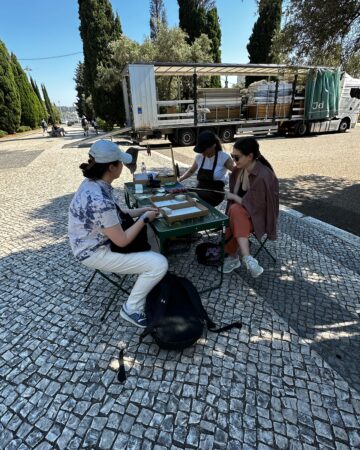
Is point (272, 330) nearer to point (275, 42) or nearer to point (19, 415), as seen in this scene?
point (19, 415)

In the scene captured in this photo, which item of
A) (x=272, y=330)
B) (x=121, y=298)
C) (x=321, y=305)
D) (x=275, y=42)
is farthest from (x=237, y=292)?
(x=275, y=42)

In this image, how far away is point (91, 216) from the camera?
6.23ft

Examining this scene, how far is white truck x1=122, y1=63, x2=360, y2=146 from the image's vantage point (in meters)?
10.9

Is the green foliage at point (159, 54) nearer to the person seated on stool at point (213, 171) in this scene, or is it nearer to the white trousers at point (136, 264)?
the person seated on stool at point (213, 171)

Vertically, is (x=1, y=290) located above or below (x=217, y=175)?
below

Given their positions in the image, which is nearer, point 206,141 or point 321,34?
point 206,141

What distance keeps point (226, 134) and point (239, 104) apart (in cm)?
149

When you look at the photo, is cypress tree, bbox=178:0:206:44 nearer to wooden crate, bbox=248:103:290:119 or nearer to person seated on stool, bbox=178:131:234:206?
wooden crate, bbox=248:103:290:119

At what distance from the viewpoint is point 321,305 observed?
2.45 metres

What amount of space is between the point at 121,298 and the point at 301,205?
391cm

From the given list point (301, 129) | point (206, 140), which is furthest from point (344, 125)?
point (206, 140)

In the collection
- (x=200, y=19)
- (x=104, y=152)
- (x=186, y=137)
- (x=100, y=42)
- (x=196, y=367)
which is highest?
(x=200, y=19)

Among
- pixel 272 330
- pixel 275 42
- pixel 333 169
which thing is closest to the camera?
pixel 272 330

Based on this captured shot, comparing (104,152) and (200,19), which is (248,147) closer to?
(104,152)
